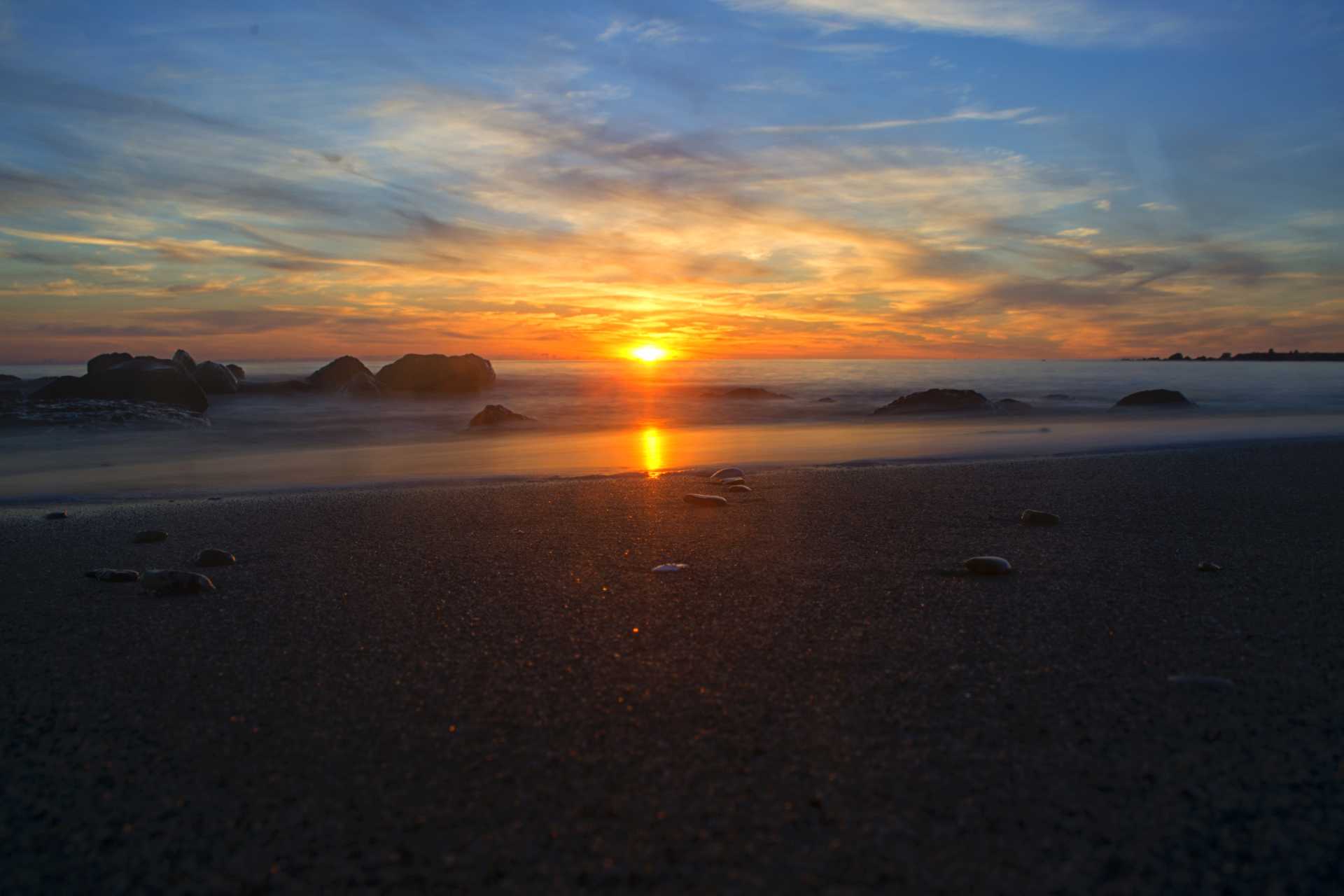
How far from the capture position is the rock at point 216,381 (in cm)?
2408

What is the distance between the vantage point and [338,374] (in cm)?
2664

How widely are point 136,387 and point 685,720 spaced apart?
19.1m

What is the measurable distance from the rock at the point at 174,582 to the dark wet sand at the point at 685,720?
0.14m

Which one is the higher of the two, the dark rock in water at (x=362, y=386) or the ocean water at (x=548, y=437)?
the dark rock in water at (x=362, y=386)

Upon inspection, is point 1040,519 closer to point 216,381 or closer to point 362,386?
point 362,386

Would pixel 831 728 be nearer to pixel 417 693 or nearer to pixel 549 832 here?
pixel 549 832

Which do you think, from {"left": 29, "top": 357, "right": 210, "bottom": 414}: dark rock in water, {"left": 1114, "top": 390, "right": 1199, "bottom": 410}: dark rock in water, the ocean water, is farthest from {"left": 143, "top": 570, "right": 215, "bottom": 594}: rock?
{"left": 1114, "top": 390, "right": 1199, "bottom": 410}: dark rock in water

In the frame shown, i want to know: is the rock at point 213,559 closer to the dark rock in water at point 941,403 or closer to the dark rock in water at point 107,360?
the dark rock in water at point 941,403

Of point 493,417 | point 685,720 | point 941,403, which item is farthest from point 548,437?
point 685,720

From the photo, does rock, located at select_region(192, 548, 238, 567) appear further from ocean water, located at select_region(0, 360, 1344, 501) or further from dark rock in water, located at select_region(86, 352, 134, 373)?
dark rock in water, located at select_region(86, 352, 134, 373)

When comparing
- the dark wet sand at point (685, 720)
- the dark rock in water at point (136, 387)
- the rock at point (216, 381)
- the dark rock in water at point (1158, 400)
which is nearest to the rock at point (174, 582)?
the dark wet sand at point (685, 720)

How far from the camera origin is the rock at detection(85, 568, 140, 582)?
12.5 feet

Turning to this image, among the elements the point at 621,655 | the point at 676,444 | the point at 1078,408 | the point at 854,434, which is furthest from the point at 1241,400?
the point at 621,655

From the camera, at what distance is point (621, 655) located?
2732 millimetres
